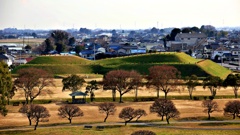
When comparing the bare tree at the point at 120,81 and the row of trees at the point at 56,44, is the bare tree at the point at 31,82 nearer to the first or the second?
the bare tree at the point at 120,81

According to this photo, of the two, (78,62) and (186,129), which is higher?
(78,62)

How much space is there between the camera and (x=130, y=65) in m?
62.0

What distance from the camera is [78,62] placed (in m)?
67.8

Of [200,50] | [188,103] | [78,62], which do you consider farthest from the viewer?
[200,50]

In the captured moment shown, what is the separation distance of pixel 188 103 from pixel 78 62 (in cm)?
3165

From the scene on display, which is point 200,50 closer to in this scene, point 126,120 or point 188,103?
point 188,103

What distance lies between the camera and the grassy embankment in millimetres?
59406

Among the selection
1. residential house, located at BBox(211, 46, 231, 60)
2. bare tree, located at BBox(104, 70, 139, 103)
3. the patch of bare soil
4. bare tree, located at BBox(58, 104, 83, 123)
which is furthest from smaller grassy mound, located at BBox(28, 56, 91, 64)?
bare tree, located at BBox(58, 104, 83, 123)

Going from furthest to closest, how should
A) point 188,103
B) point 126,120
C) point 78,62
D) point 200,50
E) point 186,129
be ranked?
point 200,50 → point 78,62 → point 188,103 → point 126,120 → point 186,129

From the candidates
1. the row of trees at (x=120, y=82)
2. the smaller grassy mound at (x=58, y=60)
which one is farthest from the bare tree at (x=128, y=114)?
the smaller grassy mound at (x=58, y=60)

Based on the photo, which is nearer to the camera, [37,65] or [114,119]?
[114,119]

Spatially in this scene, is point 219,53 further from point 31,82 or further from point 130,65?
point 31,82

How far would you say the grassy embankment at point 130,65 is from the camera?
59406mm

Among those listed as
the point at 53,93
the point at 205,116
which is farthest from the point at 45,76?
the point at 205,116
